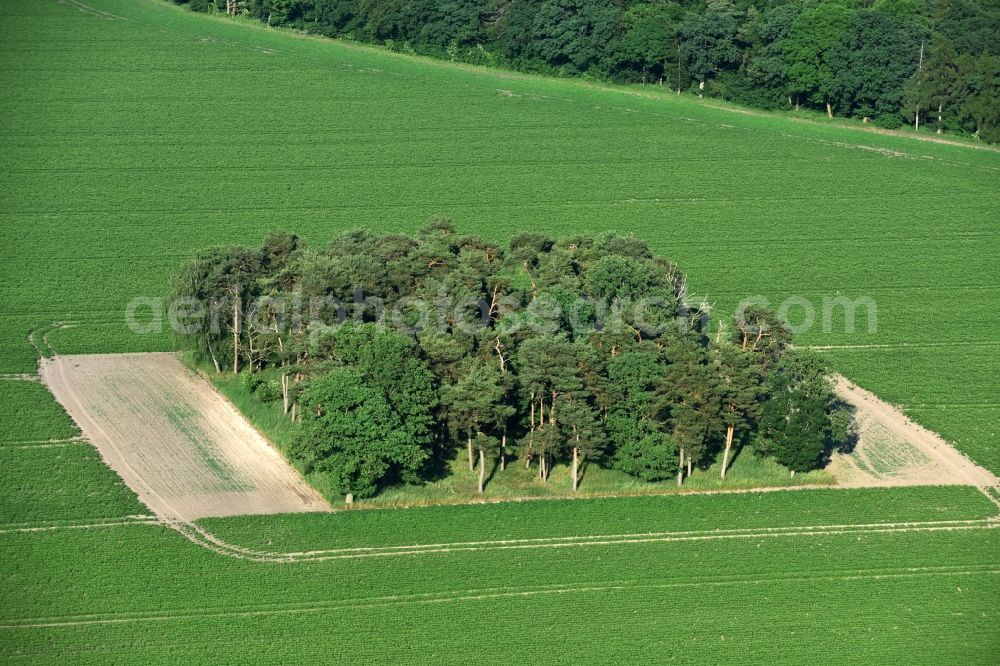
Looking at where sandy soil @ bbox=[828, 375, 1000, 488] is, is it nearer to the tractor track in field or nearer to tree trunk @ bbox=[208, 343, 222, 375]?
the tractor track in field

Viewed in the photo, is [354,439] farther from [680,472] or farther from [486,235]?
[486,235]

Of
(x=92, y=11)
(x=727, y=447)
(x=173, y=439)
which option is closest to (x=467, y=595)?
(x=727, y=447)

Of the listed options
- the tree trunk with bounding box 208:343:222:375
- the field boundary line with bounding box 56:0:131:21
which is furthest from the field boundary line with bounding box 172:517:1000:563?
the field boundary line with bounding box 56:0:131:21

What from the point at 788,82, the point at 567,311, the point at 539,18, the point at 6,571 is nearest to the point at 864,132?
the point at 788,82

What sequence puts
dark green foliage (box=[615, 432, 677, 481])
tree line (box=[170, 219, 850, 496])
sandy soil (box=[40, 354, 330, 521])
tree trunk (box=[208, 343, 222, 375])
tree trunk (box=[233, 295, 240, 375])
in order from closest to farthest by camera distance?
sandy soil (box=[40, 354, 330, 521]) → tree line (box=[170, 219, 850, 496]) → dark green foliage (box=[615, 432, 677, 481]) → tree trunk (box=[233, 295, 240, 375]) → tree trunk (box=[208, 343, 222, 375])

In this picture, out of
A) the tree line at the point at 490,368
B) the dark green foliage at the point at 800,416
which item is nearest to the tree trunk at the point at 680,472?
the tree line at the point at 490,368

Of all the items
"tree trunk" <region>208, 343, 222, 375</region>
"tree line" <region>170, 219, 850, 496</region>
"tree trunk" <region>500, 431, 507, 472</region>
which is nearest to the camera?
"tree line" <region>170, 219, 850, 496</region>

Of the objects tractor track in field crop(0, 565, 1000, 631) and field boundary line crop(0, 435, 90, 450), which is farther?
field boundary line crop(0, 435, 90, 450)
